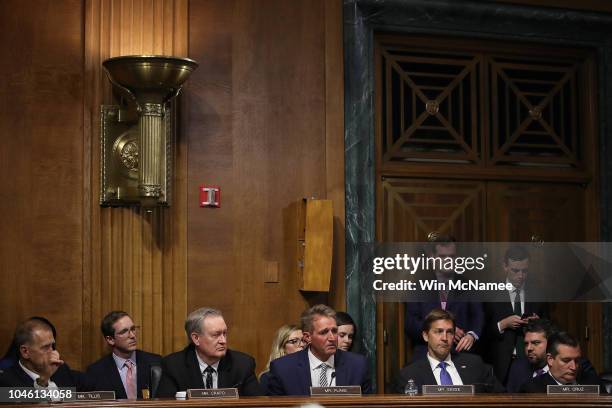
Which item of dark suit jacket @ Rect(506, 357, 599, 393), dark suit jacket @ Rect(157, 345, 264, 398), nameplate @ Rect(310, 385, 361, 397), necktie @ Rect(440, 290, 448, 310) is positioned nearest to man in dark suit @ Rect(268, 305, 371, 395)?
dark suit jacket @ Rect(157, 345, 264, 398)

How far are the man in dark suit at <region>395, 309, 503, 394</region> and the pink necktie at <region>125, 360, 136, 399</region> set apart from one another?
4.65 feet

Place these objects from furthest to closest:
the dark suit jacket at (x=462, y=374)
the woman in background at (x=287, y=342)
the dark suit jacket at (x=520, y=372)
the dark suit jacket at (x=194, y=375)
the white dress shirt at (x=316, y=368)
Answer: the woman in background at (x=287, y=342)
the dark suit jacket at (x=520, y=372)
the dark suit jacket at (x=462, y=374)
the white dress shirt at (x=316, y=368)
the dark suit jacket at (x=194, y=375)

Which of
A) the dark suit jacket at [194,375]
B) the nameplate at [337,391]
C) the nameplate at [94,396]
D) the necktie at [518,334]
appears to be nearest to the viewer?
the nameplate at [94,396]

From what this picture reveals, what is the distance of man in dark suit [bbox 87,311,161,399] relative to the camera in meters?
5.83

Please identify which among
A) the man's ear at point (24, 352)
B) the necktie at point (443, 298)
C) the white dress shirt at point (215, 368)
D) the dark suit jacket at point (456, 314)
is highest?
the necktie at point (443, 298)

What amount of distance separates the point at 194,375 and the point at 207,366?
95 millimetres

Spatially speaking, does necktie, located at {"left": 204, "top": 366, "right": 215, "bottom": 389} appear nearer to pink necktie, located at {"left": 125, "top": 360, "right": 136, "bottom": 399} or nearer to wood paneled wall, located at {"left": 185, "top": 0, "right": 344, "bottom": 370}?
pink necktie, located at {"left": 125, "top": 360, "right": 136, "bottom": 399}

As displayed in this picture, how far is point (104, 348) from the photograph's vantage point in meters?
6.32

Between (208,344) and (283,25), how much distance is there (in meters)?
2.48

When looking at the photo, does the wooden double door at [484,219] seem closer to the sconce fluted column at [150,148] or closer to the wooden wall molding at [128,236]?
the wooden wall molding at [128,236]

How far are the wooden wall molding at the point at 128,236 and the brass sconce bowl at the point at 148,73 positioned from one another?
0.28m

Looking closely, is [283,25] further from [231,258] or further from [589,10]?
[589,10]

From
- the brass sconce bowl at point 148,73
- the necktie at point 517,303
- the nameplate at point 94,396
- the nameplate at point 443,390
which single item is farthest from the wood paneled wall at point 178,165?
the nameplate at point 443,390

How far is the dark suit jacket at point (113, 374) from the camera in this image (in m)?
5.77
